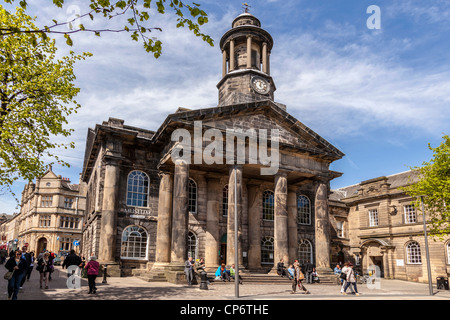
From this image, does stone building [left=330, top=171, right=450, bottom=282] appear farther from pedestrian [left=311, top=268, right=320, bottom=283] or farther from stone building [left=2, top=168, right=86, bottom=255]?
stone building [left=2, top=168, right=86, bottom=255]

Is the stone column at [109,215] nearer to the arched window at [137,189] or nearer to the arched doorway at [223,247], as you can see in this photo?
the arched window at [137,189]

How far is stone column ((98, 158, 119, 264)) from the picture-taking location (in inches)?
888

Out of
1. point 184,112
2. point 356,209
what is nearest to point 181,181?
point 184,112

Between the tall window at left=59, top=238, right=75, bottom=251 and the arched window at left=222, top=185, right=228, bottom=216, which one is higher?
the arched window at left=222, top=185, right=228, bottom=216

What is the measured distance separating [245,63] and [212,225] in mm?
13782

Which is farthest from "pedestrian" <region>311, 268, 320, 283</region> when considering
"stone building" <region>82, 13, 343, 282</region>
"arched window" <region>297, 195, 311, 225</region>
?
"arched window" <region>297, 195, 311, 225</region>

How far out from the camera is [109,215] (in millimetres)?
23141

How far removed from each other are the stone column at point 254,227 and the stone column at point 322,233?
15.0 feet

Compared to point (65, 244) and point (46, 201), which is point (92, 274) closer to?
point (65, 244)

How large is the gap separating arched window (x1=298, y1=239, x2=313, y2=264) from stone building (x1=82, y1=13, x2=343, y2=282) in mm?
1272

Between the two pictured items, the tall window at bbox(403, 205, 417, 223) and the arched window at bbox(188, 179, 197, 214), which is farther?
the tall window at bbox(403, 205, 417, 223)

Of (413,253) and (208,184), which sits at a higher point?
(208,184)

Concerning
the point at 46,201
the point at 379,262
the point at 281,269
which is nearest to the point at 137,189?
the point at 281,269
